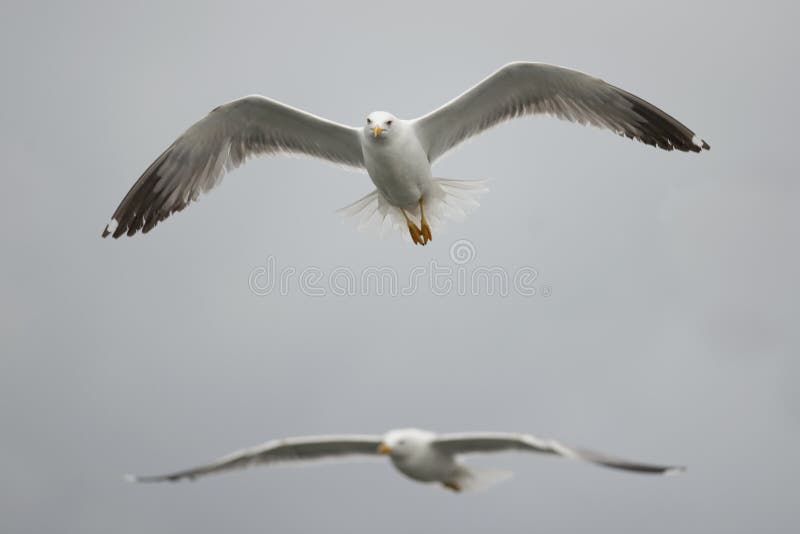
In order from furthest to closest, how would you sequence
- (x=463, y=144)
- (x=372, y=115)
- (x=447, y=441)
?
(x=463, y=144) < (x=372, y=115) < (x=447, y=441)

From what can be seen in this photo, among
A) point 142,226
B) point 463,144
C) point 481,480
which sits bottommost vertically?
point 481,480

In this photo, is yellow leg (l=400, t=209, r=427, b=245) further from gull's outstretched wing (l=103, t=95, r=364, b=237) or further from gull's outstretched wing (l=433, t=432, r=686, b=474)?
gull's outstretched wing (l=433, t=432, r=686, b=474)

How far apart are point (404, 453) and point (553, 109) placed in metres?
3.52

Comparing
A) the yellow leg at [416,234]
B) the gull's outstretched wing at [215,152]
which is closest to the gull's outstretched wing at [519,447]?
the yellow leg at [416,234]

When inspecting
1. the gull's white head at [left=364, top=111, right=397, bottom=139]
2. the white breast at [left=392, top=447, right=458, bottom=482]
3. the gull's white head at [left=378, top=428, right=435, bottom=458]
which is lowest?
the white breast at [left=392, top=447, right=458, bottom=482]

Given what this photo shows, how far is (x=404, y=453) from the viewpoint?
7.38 metres

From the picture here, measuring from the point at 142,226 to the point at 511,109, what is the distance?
3.23m

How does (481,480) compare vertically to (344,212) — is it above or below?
below

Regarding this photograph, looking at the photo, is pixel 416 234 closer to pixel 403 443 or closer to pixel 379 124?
pixel 379 124

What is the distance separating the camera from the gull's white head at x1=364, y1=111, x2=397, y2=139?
29.6 feet

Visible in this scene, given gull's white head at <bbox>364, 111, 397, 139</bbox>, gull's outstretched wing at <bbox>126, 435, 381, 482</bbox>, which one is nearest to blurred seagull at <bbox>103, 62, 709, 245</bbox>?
gull's white head at <bbox>364, 111, 397, 139</bbox>

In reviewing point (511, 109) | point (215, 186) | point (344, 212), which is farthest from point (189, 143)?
point (511, 109)

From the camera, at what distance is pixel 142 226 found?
10.1 metres

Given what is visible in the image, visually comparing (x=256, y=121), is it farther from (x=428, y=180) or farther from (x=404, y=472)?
(x=404, y=472)
